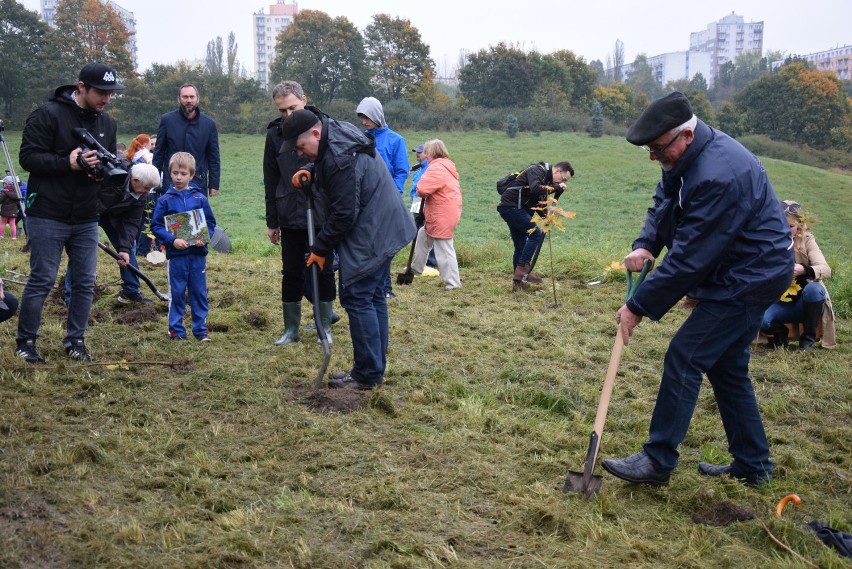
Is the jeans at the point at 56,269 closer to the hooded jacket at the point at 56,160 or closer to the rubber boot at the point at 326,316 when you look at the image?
the hooded jacket at the point at 56,160

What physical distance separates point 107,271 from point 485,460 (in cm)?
746

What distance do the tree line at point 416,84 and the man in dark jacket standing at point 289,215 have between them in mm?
36019

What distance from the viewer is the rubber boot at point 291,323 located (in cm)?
682

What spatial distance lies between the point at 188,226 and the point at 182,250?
208mm

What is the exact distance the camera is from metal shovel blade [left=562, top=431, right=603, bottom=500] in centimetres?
397

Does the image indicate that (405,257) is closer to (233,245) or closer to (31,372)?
(233,245)

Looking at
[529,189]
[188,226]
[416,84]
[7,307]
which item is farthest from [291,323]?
[416,84]

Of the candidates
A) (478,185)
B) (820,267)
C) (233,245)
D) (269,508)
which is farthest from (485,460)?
(478,185)

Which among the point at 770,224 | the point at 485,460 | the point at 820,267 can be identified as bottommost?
the point at 485,460

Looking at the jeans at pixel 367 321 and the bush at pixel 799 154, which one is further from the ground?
the bush at pixel 799 154

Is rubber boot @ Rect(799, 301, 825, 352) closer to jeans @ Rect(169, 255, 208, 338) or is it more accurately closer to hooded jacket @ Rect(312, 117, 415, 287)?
hooded jacket @ Rect(312, 117, 415, 287)

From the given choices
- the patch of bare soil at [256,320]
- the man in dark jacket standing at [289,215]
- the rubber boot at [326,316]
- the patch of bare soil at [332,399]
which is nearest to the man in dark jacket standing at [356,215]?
the patch of bare soil at [332,399]

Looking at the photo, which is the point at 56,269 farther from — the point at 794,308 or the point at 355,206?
the point at 794,308

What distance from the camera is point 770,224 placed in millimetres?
3807
